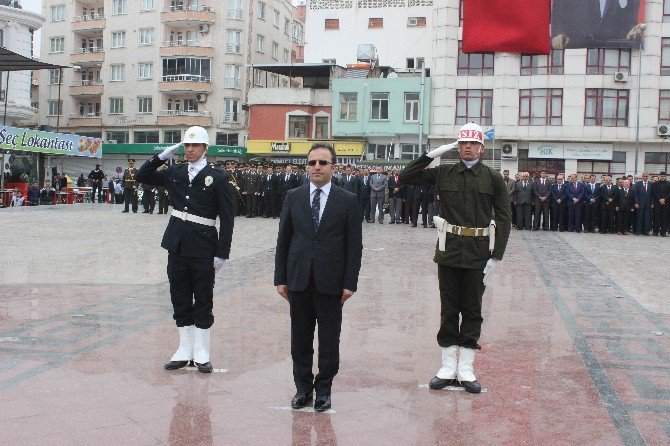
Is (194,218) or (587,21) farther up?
(587,21)

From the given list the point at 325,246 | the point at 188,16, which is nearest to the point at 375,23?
the point at 188,16

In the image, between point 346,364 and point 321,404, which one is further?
point 346,364

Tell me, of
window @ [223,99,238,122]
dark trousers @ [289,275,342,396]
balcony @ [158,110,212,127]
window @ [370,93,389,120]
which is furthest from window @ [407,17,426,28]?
dark trousers @ [289,275,342,396]

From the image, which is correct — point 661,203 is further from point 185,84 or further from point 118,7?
point 118,7

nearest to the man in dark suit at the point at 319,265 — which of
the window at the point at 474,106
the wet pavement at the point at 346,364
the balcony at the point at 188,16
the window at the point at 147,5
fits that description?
the wet pavement at the point at 346,364

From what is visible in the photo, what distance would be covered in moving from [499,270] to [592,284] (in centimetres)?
194

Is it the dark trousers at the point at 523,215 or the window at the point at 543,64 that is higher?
the window at the point at 543,64

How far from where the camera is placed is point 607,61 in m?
43.5

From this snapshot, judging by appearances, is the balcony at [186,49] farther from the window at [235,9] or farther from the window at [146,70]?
the window at [235,9]

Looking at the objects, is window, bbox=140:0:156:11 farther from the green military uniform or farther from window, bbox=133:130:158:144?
the green military uniform

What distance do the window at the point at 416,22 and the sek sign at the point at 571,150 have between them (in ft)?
49.0

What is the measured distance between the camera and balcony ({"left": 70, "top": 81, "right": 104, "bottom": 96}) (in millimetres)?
64812

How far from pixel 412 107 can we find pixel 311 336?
4295 centimetres

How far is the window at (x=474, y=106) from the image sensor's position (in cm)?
4538
